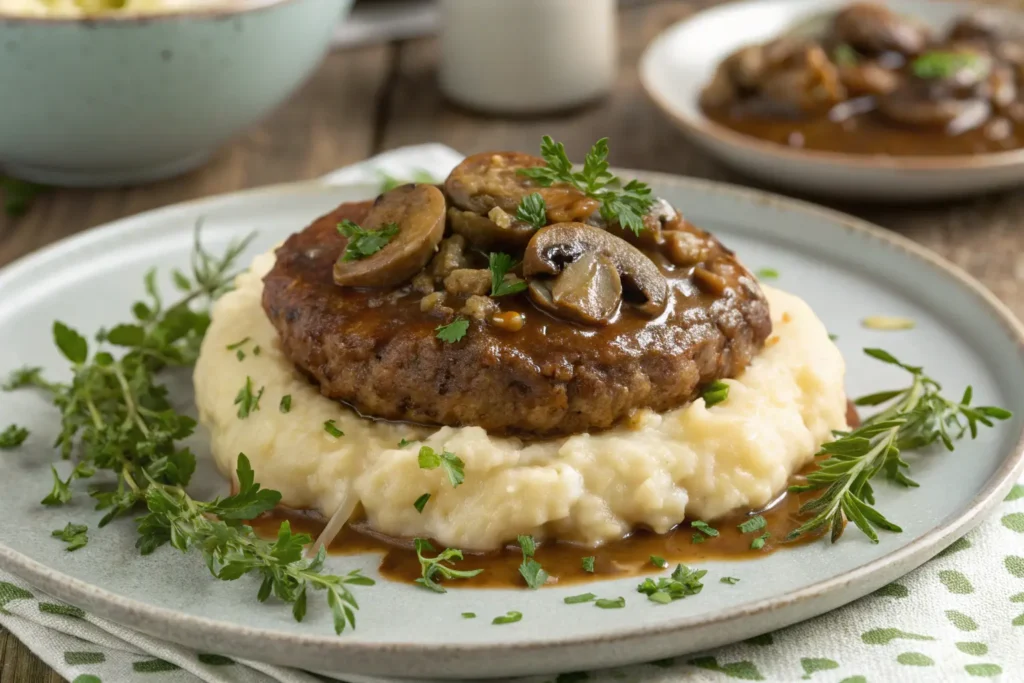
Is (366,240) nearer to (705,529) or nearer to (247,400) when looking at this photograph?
(247,400)

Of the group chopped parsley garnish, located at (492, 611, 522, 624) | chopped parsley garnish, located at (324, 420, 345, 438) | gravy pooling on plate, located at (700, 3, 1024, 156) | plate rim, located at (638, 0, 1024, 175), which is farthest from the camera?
gravy pooling on plate, located at (700, 3, 1024, 156)

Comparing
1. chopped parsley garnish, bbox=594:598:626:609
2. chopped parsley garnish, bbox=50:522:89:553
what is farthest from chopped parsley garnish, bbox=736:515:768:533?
chopped parsley garnish, bbox=50:522:89:553

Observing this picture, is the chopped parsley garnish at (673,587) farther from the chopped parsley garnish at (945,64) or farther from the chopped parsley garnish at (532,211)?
the chopped parsley garnish at (945,64)

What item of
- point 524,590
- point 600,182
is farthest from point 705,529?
point 600,182

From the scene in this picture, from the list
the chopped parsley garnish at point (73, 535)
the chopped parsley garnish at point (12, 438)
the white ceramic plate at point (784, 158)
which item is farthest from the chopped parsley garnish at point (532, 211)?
the white ceramic plate at point (784, 158)

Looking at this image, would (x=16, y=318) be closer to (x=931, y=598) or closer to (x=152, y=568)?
(x=152, y=568)

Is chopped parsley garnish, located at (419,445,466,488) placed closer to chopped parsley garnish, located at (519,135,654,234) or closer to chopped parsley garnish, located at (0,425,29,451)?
chopped parsley garnish, located at (519,135,654,234)
